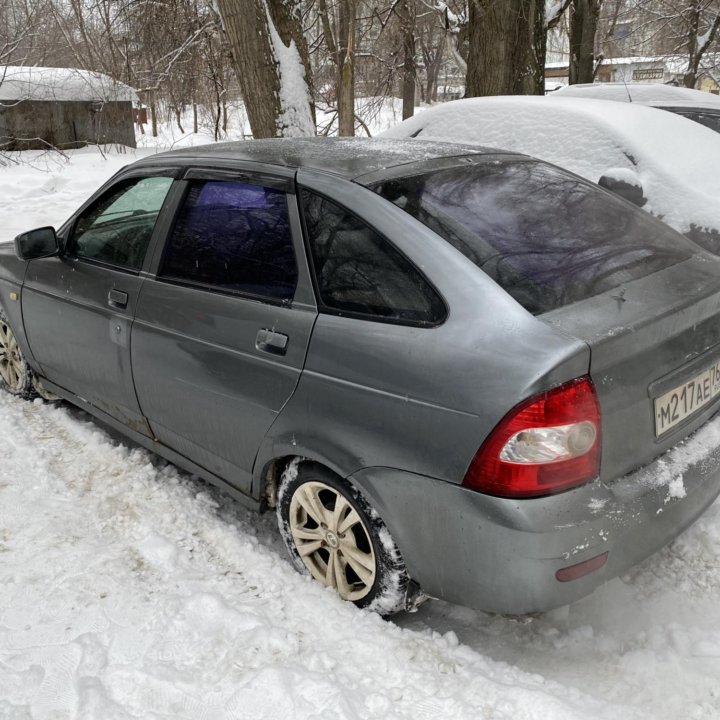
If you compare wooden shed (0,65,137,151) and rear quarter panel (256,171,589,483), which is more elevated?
wooden shed (0,65,137,151)

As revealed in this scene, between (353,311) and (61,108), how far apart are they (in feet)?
60.7

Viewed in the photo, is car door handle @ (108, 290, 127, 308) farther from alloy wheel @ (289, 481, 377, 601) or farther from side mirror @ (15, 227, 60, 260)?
alloy wheel @ (289, 481, 377, 601)

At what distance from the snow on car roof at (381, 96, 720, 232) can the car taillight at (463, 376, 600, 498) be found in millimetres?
3152

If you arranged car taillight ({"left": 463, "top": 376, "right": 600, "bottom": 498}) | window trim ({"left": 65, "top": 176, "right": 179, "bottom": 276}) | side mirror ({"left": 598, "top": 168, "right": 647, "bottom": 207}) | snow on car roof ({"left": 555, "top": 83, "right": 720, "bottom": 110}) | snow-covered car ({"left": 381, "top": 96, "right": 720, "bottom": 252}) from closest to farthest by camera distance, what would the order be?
car taillight ({"left": 463, "top": 376, "right": 600, "bottom": 498})
window trim ({"left": 65, "top": 176, "right": 179, "bottom": 276})
side mirror ({"left": 598, "top": 168, "right": 647, "bottom": 207})
snow-covered car ({"left": 381, "top": 96, "right": 720, "bottom": 252})
snow on car roof ({"left": 555, "top": 83, "right": 720, "bottom": 110})

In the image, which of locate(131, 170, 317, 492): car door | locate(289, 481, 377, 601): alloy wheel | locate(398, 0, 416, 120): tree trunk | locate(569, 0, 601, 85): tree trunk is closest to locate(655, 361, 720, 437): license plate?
locate(289, 481, 377, 601): alloy wheel

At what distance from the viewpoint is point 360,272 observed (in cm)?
241

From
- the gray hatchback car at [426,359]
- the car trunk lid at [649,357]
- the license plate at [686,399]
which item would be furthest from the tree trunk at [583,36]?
the license plate at [686,399]

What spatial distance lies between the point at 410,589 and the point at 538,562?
546 millimetres

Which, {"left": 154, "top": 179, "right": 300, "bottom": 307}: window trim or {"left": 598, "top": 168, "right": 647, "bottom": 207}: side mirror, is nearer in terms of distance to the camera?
{"left": 154, "top": 179, "right": 300, "bottom": 307}: window trim

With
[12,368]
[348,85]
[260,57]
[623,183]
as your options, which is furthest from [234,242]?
[348,85]

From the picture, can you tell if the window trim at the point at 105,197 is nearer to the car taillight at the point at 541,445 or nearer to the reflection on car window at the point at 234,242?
the reflection on car window at the point at 234,242

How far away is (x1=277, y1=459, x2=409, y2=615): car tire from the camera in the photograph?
241 cm

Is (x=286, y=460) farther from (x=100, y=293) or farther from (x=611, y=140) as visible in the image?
(x=611, y=140)

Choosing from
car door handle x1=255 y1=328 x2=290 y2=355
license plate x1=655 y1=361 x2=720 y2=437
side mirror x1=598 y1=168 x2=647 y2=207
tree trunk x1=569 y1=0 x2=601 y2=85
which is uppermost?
tree trunk x1=569 y1=0 x2=601 y2=85
